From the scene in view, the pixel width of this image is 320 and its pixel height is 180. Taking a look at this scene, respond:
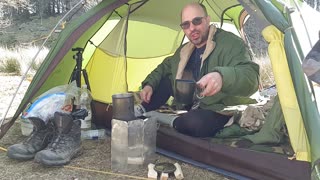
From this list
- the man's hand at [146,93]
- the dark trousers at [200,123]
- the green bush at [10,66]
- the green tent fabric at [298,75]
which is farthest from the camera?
the green bush at [10,66]

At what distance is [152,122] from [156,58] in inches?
49.3

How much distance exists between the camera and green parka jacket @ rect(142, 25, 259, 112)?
218cm

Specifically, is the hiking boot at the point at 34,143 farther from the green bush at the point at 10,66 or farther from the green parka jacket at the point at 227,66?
the green bush at the point at 10,66

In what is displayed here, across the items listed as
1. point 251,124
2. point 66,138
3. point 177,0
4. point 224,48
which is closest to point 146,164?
point 66,138

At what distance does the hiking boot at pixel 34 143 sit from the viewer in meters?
2.37

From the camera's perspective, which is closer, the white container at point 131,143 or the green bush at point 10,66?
the white container at point 131,143

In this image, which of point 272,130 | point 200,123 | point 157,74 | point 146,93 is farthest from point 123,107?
point 272,130

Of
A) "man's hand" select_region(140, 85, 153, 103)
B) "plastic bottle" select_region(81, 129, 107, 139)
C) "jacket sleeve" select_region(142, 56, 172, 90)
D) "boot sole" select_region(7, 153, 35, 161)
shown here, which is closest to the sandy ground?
"boot sole" select_region(7, 153, 35, 161)

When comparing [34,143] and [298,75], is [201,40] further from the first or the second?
Answer: [34,143]

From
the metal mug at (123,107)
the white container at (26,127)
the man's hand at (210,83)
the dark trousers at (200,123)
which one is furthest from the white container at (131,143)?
the white container at (26,127)

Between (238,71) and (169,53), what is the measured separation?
1353mm

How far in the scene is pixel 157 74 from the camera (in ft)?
9.08

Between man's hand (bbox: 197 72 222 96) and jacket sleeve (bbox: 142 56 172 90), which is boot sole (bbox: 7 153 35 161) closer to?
jacket sleeve (bbox: 142 56 172 90)

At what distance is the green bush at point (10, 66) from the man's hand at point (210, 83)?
5017mm
